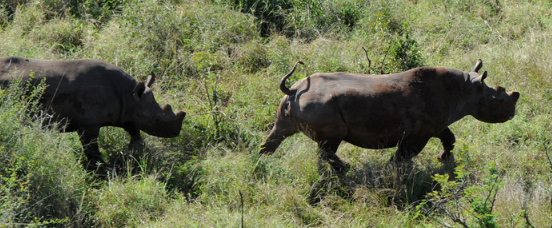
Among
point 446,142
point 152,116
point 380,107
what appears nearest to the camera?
point 380,107

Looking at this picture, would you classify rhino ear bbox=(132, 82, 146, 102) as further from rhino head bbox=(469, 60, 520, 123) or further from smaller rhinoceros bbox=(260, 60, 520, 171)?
rhino head bbox=(469, 60, 520, 123)

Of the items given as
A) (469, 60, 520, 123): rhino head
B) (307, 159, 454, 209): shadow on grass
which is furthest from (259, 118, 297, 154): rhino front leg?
(469, 60, 520, 123): rhino head

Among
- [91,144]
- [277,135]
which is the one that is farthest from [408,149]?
[91,144]

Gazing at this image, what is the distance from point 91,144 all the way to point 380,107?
130 inches

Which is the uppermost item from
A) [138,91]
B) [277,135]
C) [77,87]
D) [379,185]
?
[77,87]

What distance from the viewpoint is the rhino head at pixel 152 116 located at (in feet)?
22.6

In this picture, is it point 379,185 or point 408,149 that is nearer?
point 379,185

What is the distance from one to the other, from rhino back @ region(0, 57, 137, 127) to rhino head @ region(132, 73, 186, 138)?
184mm

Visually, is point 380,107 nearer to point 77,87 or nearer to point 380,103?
point 380,103

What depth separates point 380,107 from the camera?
6488 mm

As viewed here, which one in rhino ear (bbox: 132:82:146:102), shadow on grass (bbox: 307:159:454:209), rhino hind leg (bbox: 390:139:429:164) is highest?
rhino ear (bbox: 132:82:146:102)

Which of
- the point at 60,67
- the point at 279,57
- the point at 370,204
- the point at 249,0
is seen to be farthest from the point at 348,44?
the point at 60,67

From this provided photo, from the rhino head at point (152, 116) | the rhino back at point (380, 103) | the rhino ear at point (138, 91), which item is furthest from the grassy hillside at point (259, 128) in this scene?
the rhino ear at point (138, 91)

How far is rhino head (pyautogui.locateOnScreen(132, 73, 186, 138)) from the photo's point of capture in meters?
6.90
